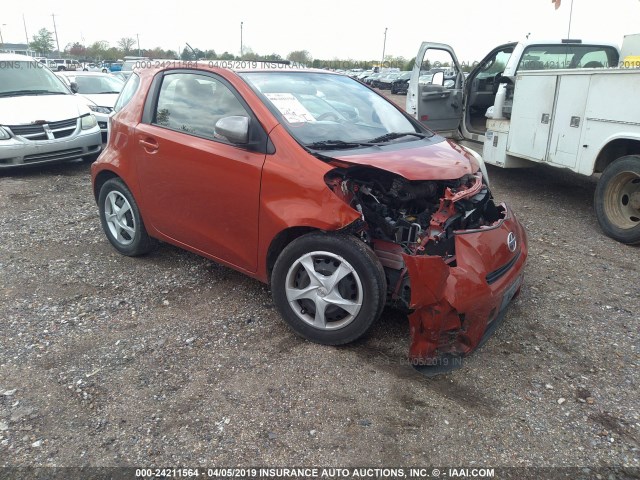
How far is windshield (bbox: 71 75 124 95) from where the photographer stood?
446 inches

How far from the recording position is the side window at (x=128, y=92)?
4.41 meters

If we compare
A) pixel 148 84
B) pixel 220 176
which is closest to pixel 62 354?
pixel 220 176

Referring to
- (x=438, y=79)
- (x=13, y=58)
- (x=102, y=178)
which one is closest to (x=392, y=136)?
(x=102, y=178)

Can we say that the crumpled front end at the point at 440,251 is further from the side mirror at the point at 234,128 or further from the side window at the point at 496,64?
the side window at the point at 496,64

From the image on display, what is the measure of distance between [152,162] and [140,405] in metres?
2.03

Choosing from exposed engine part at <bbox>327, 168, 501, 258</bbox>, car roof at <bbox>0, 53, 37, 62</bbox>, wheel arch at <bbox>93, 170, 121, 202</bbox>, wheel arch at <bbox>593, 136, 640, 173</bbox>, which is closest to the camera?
exposed engine part at <bbox>327, 168, 501, 258</bbox>

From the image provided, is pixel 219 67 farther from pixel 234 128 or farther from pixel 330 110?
pixel 330 110

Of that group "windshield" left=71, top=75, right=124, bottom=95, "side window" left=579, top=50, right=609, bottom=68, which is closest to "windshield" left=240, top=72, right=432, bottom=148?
"side window" left=579, top=50, right=609, bottom=68

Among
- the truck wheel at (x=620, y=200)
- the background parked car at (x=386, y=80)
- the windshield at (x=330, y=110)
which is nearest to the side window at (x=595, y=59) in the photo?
the truck wheel at (x=620, y=200)

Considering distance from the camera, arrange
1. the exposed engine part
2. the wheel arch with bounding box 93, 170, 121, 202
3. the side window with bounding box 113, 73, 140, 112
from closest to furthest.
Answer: the exposed engine part → the side window with bounding box 113, 73, 140, 112 → the wheel arch with bounding box 93, 170, 121, 202

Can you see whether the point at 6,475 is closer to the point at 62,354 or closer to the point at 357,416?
the point at 62,354

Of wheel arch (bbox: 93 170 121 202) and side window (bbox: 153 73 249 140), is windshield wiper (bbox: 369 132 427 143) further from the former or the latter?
wheel arch (bbox: 93 170 121 202)

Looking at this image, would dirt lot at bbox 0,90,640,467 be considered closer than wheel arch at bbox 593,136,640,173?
Yes

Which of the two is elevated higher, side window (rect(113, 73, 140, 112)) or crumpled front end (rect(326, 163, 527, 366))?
side window (rect(113, 73, 140, 112))
